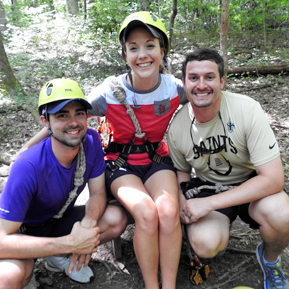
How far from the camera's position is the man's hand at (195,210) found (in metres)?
2.37

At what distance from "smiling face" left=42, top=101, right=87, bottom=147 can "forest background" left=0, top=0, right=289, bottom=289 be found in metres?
1.44

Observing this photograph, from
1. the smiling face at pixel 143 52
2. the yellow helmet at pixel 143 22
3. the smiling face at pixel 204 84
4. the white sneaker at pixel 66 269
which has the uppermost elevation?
the yellow helmet at pixel 143 22

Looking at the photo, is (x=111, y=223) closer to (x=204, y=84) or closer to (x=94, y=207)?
(x=94, y=207)

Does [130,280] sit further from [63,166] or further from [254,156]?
[254,156]

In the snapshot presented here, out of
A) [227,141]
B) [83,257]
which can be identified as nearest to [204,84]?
[227,141]

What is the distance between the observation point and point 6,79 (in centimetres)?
674

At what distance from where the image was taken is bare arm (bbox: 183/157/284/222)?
2283 mm

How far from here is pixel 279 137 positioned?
4.79 m

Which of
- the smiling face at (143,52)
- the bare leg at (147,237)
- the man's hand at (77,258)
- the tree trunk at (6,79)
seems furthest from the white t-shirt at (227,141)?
the tree trunk at (6,79)

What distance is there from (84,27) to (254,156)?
9.20 metres

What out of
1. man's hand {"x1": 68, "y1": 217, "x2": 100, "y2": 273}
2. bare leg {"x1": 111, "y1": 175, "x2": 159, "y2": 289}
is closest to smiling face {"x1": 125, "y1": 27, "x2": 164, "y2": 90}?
bare leg {"x1": 111, "y1": 175, "x2": 159, "y2": 289}

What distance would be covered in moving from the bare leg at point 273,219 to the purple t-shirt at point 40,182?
4.80 ft

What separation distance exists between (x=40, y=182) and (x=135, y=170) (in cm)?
99

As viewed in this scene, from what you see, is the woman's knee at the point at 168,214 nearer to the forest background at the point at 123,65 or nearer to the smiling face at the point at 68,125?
the forest background at the point at 123,65
